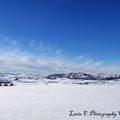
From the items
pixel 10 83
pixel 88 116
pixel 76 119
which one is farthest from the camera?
pixel 10 83

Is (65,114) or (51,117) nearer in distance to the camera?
(51,117)

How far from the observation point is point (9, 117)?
33.7ft

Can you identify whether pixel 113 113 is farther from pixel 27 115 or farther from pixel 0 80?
pixel 0 80

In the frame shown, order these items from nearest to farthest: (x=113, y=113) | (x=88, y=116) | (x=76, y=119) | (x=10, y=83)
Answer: (x=76, y=119), (x=88, y=116), (x=113, y=113), (x=10, y=83)

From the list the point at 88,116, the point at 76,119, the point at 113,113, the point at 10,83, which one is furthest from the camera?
the point at 10,83

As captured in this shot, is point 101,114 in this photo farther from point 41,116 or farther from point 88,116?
point 41,116

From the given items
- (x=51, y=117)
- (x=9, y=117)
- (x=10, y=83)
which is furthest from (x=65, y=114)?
(x=10, y=83)

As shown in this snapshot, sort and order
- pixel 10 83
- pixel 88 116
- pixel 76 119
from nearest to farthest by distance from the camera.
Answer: pixel 76 119, pixel 88 116, pixel 10 83

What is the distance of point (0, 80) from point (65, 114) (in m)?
34.5

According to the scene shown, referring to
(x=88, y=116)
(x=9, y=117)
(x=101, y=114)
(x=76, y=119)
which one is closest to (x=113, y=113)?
(x=101, y=114)

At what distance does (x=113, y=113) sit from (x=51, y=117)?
9.58 ft

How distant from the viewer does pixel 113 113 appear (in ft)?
38.3

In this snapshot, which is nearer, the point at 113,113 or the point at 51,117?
the point at 51,117

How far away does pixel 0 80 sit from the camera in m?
44.2
